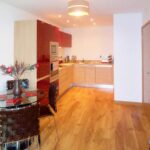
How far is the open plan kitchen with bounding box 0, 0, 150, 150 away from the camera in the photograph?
293cm

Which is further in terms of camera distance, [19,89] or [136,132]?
[136,132]

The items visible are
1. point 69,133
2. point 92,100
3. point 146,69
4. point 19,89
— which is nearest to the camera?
point 19,89

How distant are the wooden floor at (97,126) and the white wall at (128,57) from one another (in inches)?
16.0

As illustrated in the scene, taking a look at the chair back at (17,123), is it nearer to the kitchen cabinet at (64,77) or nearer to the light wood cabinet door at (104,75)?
the kitchen cabinet at (64,77)

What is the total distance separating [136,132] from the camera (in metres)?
3.51

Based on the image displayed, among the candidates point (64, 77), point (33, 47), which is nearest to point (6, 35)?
point (33, 47)

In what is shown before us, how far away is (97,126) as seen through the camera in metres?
3.83

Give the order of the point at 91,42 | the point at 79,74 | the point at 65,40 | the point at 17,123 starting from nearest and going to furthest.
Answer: the point at 17,123 → the point at 65,40 → the point at 79,74 → the point at 91,42

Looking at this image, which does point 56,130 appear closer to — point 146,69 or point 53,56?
point 53,56

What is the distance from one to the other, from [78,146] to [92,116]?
148 cm

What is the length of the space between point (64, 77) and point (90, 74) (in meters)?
1.59

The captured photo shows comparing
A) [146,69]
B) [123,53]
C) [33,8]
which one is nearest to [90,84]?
[123,53]

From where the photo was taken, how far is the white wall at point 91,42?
791 centimetres

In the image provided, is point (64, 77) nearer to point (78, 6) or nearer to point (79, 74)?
point (79, 74)
